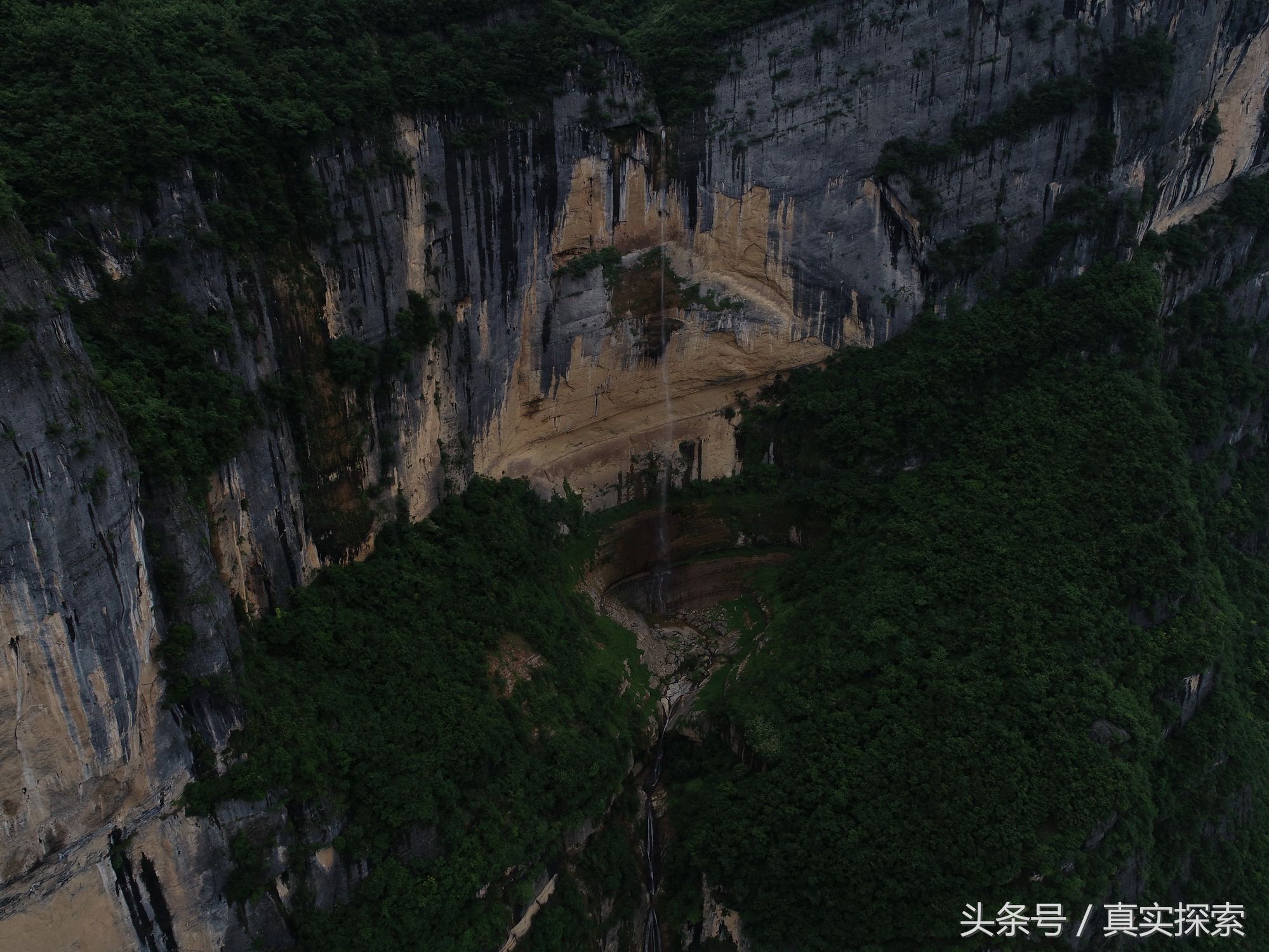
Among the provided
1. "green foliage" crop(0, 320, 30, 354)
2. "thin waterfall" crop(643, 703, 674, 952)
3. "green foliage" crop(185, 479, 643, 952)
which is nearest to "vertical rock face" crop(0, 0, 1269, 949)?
"green foliage" crop(0, 320, 30, 354)

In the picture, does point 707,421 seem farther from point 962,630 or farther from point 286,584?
point 286,584

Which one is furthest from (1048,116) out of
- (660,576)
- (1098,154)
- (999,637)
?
(660,576)

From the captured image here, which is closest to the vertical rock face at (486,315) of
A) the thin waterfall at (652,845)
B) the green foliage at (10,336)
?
the green foliage at (10,336)

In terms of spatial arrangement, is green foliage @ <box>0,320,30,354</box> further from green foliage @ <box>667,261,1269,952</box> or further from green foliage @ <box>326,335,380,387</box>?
green foliage @ <box>667,261,1269,952</box>

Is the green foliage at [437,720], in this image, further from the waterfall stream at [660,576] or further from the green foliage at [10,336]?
the green foliage at [10,336]

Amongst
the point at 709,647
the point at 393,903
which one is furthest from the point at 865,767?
the point at 393,903

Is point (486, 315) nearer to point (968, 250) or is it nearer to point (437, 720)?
point (437, 720)
